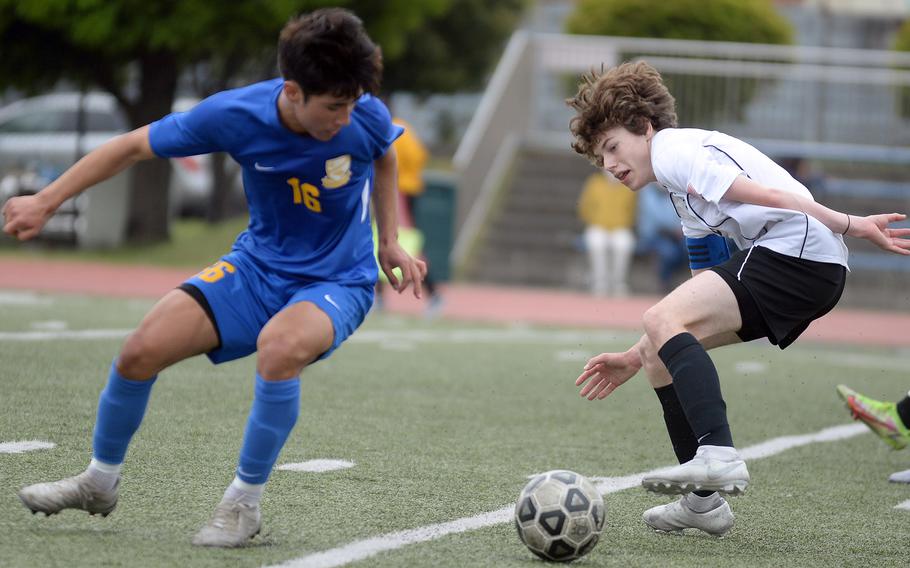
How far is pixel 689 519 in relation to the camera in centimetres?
496

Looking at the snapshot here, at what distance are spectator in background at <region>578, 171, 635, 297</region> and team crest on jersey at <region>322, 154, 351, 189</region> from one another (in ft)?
47.8

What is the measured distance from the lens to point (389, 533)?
4551 mm

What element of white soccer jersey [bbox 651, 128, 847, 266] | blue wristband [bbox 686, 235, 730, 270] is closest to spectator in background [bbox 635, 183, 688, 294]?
blue wristband [bbox 686, 235, 730, 270]

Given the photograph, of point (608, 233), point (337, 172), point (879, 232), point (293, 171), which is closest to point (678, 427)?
point (879, 232)

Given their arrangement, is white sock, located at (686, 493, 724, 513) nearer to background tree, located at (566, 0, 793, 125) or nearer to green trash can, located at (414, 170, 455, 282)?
green trash can, located at (414, 170, 455, 282)

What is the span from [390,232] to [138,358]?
1.12 m

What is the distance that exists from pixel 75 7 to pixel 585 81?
14421 mm

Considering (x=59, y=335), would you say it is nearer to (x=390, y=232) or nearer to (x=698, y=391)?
(x=390, y=232)

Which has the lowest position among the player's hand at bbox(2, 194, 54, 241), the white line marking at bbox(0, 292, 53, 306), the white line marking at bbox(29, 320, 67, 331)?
the white line marking at bbox(0, 292, 53, 306)

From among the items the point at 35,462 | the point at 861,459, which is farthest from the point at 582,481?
the point at 861,459

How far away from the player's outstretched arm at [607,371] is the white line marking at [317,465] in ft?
3.88

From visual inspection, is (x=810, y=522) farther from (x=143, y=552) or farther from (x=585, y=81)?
(x=143, y=552)

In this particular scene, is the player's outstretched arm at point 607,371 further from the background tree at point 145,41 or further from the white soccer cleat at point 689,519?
the background tree at point 145,41

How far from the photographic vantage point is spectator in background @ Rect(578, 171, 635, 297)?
62.3 ft
